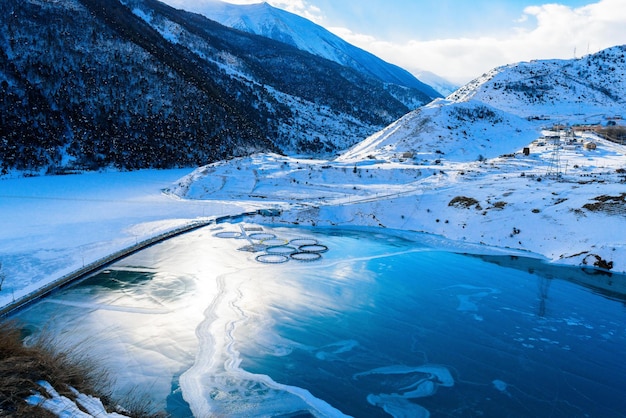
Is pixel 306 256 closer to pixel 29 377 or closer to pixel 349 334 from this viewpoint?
pixel 349 334

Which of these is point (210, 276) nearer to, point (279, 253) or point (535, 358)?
point (279, 253)

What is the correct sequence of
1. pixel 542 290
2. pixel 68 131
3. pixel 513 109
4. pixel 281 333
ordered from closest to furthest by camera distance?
pixel 281 333, pixel 542 290, pixel 68 131, pixel 513 109

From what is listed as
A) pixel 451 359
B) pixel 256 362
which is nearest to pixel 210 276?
pixel 256 362

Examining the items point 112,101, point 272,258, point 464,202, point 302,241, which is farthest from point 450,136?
point 112,101

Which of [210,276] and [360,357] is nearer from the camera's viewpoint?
[360,357]

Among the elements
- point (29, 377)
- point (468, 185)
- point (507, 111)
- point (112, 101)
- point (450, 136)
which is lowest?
point (29, 377)
